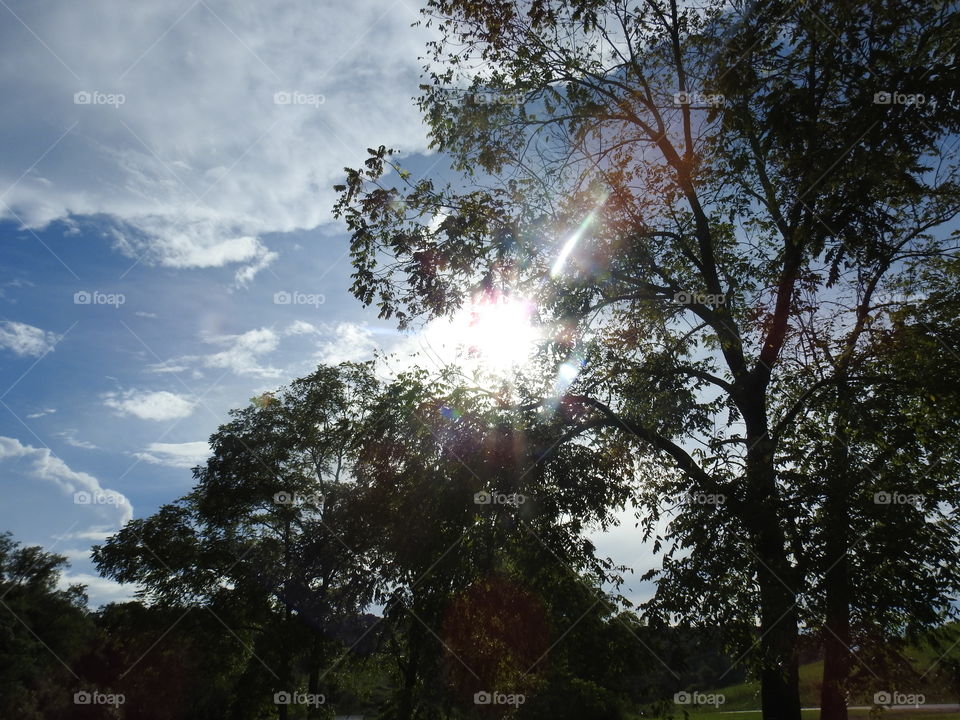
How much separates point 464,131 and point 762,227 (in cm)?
690

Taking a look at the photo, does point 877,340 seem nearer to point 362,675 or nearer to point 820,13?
point 820,13

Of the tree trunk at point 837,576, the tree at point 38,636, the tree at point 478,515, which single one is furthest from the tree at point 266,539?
the tree at point 38,636

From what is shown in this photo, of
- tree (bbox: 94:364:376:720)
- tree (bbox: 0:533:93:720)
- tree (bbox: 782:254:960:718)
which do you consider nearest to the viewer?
tree (bbox: 782:254:960:718)

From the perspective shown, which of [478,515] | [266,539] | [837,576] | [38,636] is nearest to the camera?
[837,576]

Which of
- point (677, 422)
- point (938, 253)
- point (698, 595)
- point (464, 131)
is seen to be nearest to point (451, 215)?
Answer: point (464, 131)

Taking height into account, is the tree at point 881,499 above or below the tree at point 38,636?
above

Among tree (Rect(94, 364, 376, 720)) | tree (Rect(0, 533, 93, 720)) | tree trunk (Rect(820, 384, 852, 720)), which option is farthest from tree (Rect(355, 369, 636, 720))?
tree (Rect(0, 533, 93, 720))

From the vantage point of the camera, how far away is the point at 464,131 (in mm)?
13000

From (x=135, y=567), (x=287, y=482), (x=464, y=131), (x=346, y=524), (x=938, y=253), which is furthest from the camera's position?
(x=287, y=482)

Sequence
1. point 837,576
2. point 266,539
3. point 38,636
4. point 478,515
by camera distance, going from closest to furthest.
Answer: point 837,576, point 478,515, point 266,539, point 38,636

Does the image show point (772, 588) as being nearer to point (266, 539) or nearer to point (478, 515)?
point (478, 515)

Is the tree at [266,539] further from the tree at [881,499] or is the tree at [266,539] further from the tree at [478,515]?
the tree at [881,499]

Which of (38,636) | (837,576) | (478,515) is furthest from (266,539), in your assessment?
(38,636)

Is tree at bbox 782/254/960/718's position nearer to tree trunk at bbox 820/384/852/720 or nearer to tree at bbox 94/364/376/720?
tree trunk at bbox 820/384/852/720
